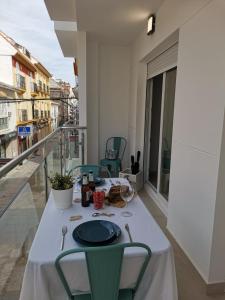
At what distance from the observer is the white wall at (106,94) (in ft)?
13.6

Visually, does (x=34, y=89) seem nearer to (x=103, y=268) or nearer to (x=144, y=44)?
(x=144, y=44)

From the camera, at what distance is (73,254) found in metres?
0.97

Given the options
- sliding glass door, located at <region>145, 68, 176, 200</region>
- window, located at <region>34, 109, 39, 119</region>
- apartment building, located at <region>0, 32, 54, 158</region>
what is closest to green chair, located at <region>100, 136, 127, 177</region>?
sliding glass door, located at <region>145, 68, 176, 200</region>

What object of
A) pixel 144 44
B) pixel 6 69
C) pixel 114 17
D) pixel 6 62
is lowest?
pixel 144 44

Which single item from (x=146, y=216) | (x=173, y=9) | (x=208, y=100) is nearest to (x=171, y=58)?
(x=173, y=9)

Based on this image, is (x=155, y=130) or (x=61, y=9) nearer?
(x=61, y=9)

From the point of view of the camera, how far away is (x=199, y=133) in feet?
5.72

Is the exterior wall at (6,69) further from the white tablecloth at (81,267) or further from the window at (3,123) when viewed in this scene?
the white tablecloth at (81,267)

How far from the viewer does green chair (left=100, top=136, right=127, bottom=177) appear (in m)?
4.04

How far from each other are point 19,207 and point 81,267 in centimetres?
87

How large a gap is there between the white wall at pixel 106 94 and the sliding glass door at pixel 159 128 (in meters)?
0.83

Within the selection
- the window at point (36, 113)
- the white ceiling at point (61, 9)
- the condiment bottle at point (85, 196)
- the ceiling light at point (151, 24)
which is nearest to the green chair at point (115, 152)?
the ceiling light at point (151, 24)

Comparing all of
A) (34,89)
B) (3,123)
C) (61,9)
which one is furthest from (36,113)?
(61,9)

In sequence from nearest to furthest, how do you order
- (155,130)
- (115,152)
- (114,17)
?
(114,17)
(155,130)
(115,152)
